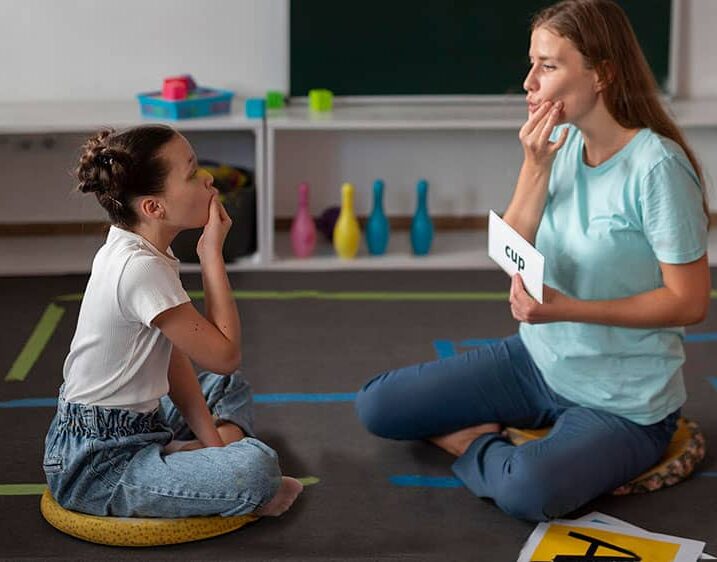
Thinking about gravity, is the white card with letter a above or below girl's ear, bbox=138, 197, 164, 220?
below

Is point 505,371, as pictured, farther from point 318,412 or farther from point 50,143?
point 50,143

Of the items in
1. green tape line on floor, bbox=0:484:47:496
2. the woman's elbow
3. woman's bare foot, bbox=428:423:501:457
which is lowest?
green tape line on floor, bbox=0:484:47:496

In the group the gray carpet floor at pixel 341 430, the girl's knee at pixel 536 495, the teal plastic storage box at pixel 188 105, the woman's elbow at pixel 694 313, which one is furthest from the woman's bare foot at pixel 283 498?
the teal plastic storage box at pixel 188 105

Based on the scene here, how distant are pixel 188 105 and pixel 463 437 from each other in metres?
1.63

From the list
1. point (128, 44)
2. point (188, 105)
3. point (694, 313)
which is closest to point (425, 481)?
point (694, 313)

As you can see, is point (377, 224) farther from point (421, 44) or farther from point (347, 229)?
point (421, 44)

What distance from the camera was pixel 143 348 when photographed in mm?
2299

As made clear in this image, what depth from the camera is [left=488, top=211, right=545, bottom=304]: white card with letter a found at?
2.28m

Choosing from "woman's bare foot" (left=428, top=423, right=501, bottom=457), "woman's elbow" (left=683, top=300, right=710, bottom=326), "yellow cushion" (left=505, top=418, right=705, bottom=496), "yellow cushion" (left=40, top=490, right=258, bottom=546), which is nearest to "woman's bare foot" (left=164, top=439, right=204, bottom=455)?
"yellow cushion" (left=40, top=490, right=258, bottom=546)

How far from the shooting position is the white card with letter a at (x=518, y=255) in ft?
7.49

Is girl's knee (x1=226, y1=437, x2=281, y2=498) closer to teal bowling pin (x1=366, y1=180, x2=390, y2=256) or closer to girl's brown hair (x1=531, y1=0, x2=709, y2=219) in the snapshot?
girl's brown hair (x1=531, y1=0, x2=709, y2=219)

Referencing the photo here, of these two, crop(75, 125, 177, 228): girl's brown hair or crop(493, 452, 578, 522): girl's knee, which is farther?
crop(493, 452, 578, 522): girl's knee

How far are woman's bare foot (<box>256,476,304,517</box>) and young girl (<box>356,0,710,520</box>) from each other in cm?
34

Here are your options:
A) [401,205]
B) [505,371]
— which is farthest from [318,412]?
[401,205]
